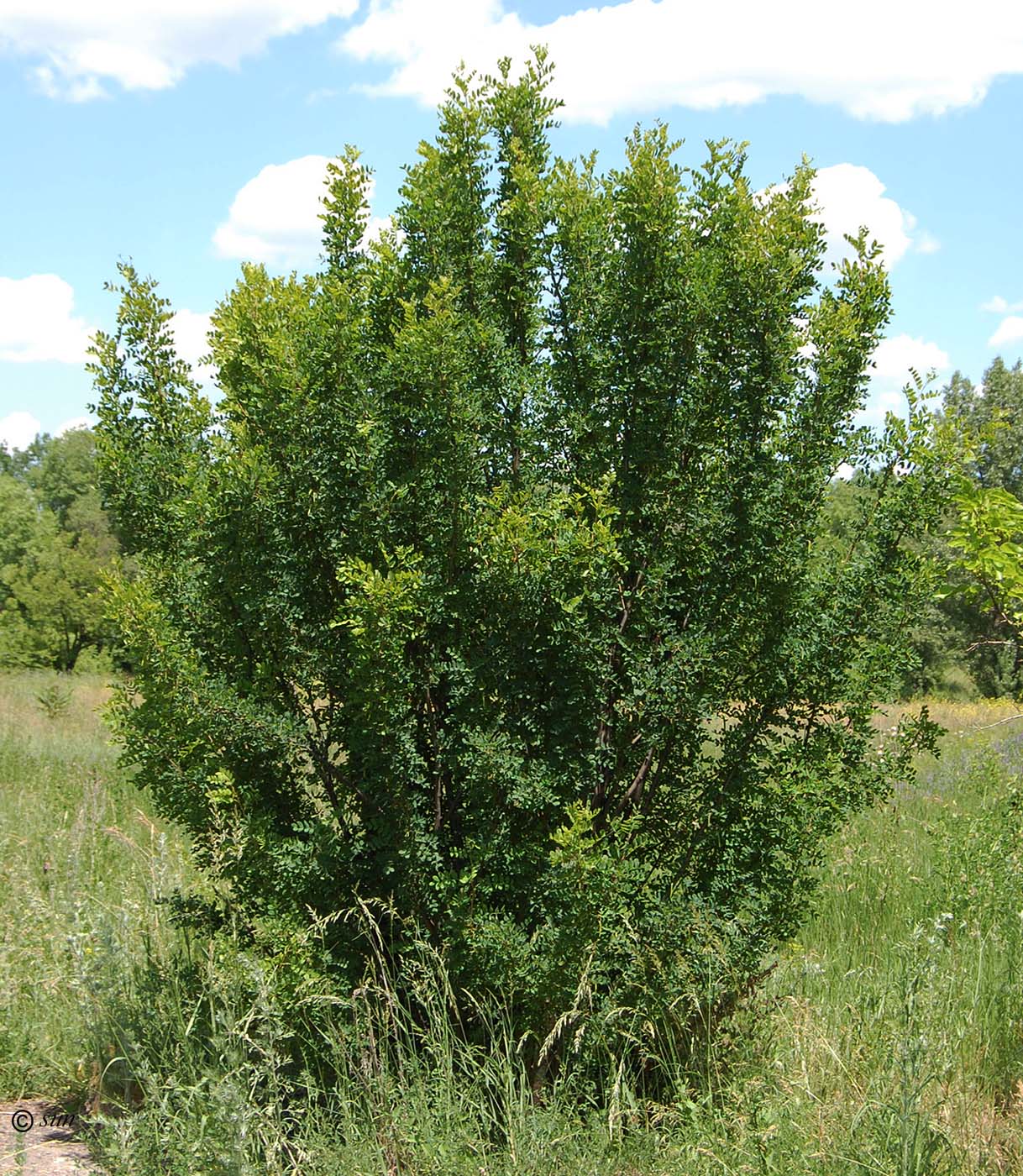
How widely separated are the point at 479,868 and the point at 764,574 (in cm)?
155

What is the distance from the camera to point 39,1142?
4320 millimetres

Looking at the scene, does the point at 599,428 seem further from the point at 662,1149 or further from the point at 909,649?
the point at 662,1149

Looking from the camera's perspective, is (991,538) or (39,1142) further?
(991,538)

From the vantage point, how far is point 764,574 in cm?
398

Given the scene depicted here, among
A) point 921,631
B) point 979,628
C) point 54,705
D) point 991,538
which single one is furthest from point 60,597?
point 991,538

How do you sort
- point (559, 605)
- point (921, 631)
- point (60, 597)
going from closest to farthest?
point (559, 605) < point (921, 631) < point (60, 597)

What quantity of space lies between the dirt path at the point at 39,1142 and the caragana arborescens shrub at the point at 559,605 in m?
1.16

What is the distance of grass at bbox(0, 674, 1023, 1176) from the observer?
350 centimetres

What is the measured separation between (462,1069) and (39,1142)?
194 cm

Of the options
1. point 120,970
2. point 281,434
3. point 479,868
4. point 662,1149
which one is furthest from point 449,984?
point 281,434

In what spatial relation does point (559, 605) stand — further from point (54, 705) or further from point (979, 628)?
point (979, 628)

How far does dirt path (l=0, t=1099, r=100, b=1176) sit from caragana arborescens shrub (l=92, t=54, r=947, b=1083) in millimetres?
1159

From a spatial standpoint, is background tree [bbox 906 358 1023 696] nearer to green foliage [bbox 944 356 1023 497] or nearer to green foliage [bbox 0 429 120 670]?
green foliage [bbox 944 356 1023 497]

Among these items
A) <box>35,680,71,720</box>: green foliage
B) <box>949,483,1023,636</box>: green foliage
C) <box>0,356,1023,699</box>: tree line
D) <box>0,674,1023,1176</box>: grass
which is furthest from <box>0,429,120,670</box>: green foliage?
<box>949,483,1023,636</box>: green foliage
